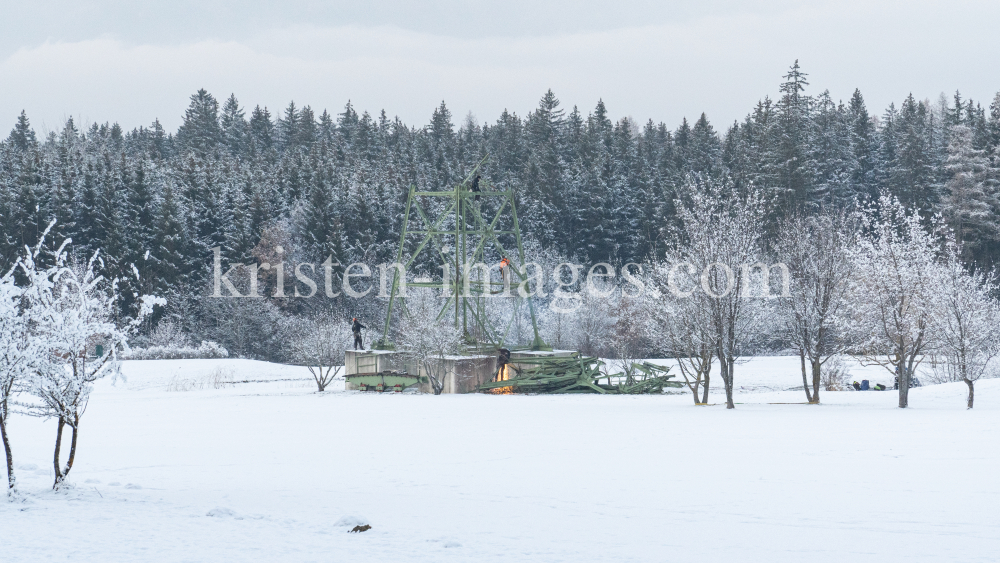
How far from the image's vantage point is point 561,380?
93.7 feet

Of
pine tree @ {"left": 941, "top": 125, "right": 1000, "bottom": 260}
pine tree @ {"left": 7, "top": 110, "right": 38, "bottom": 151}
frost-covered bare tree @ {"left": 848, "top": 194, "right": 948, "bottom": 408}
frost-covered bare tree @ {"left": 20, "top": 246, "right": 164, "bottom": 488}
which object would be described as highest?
pine tree @ {"left": 7, "top": 110, "right": 38, "bottom": 151}

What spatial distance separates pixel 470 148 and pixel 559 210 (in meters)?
21.6

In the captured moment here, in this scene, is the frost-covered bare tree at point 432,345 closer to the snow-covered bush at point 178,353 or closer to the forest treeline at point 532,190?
the snow-covered bush at point 178,353

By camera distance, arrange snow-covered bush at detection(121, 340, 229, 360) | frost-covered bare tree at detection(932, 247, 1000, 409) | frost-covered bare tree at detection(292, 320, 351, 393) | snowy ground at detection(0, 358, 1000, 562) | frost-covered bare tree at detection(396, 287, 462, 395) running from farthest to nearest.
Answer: snow-covered bush at detection(121, 340, 229, 360) → frost-covered bare tree at detection(292, 320, 351, 393) → frost-covered bare tree at detection(396, 287, 462, 395) → frost-covered bare tree at detection(932, 247, 1000, 409) → snowy ground at detection(0, 358, 1000, 562)

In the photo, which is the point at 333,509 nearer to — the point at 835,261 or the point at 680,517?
the point at 680,517

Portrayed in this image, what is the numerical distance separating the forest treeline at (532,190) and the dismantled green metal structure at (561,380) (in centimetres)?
2233

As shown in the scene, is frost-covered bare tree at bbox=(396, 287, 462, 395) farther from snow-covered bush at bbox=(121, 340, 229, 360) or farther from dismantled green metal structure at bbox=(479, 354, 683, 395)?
snow-covered bush at bbox=(121, 340, 229, 360)

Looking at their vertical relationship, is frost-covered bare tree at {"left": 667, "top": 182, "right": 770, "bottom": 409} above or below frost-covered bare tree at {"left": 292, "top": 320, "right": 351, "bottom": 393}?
above

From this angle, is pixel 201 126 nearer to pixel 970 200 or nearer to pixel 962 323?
pixel 970 200

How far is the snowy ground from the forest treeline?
3532cm

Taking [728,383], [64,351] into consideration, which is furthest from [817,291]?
[64,351]

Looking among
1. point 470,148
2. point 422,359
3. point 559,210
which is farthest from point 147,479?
point 470,148

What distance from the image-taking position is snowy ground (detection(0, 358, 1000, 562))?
7.74 metres

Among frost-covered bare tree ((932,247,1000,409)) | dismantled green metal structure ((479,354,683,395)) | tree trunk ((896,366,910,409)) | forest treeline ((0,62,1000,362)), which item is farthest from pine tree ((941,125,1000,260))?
tree trunk ((896,366,910,409))
